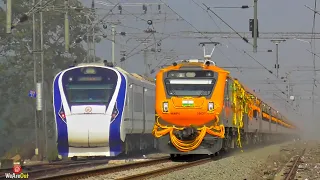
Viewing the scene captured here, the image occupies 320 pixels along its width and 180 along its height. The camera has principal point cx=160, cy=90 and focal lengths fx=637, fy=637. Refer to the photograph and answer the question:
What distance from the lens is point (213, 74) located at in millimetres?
21641

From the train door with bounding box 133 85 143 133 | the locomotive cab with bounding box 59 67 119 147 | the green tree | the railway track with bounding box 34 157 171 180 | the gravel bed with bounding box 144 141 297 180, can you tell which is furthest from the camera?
the green tree

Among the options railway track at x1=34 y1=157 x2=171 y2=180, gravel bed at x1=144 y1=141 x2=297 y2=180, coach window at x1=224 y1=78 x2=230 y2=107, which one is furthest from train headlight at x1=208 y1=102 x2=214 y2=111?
railway track at x1=34 y1=157 x2=171 y2=180

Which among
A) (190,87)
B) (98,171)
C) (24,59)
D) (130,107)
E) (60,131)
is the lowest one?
(98,171)

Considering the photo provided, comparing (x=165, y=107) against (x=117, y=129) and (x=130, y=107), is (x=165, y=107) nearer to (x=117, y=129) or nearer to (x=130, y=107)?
(x=117, y=129)

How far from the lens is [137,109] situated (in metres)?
25.9

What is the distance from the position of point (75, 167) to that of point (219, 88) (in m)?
5.74

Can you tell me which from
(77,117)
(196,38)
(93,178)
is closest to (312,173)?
(93,178)

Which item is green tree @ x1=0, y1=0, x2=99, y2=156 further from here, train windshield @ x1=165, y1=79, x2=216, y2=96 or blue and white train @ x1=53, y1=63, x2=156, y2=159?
train windshield @ x1=165, y1=79, x2=216, y2=96

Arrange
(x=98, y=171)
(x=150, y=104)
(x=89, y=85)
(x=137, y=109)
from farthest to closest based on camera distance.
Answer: (x=150, y=104) < (x=137, y=109) < (x=89, y=85) < (x=98, y=171)

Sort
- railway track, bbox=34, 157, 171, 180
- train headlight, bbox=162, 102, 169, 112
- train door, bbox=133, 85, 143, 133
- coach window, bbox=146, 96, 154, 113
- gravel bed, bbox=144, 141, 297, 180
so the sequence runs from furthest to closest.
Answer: coach window, bbox=146, 96, 154, 113, train door, bbox=133, 85, 143, 133, train headlight, bbox=162, 102, 169, 112, railway track, bbox=34, 157, 171, 180, gravel bed, bbox=144, 141, 297, 180

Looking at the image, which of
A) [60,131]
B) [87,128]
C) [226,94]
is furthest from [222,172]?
[60,131]

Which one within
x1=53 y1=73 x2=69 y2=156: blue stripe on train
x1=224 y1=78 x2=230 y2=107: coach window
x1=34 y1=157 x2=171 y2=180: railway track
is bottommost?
x1=34 y1=157 x2=171 y2=180: railway track

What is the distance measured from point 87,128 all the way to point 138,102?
17.2 feet

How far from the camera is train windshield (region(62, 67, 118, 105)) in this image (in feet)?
70.3
